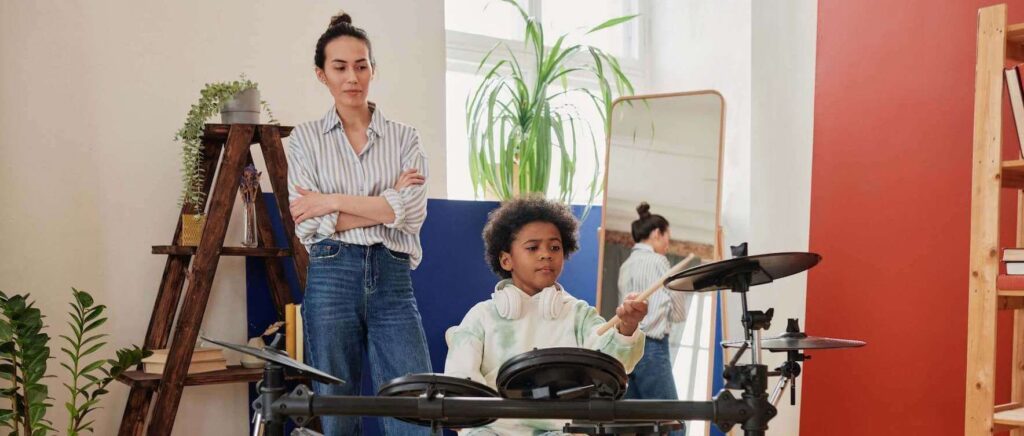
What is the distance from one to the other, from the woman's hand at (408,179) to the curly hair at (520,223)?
9.5 inches

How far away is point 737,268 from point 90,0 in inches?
87.5

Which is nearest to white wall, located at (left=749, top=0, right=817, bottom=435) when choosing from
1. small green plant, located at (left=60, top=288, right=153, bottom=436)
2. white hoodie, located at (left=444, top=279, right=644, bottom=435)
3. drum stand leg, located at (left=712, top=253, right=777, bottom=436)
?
white hoodie, located at (left=444, top=279, right=644, bottom=435)

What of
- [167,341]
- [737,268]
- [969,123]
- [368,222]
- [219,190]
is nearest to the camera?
[737,268]

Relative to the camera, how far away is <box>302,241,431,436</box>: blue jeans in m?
2.72

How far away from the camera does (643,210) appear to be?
13.2 feet

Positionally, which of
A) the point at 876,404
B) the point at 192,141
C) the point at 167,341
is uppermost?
the point at 192,141

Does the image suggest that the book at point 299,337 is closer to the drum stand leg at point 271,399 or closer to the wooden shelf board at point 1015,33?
the drum stand leg at point 271,399

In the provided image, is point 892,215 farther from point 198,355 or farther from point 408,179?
point 198,355

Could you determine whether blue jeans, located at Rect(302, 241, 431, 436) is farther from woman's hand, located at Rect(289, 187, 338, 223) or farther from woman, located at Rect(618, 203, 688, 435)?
woman, located at Rect(618, 203, 688, 435)

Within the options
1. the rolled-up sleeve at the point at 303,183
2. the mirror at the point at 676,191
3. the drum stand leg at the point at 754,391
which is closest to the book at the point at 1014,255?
the mirror at the point at 676,191

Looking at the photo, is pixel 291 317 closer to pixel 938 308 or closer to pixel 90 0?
pixel 90 0

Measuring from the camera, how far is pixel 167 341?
3123mm

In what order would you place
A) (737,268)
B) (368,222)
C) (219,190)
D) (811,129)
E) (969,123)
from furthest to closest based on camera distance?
1. (811,129)
2. (969,123)
3. (219,190)
4. (368,222)
5. (737,268)

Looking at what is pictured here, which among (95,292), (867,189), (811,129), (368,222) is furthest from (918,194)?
(95,292)
